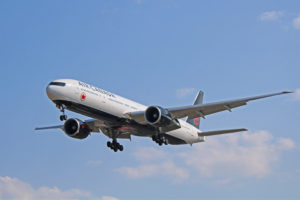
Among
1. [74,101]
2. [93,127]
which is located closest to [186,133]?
[93,127]

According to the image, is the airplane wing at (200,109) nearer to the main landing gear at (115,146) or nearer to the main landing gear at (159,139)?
the main landing gear at (159,139)

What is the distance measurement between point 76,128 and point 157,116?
8.47m

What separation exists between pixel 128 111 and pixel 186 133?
301 inches

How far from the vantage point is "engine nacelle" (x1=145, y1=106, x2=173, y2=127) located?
3772 cm

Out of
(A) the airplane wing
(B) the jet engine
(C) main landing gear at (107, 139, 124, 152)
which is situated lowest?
(C) main landing gear at (107, 139, 124, 152)

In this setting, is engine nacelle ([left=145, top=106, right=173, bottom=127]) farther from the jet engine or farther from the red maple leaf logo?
the red maple leaf logo

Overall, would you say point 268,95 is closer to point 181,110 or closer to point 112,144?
point 181,110

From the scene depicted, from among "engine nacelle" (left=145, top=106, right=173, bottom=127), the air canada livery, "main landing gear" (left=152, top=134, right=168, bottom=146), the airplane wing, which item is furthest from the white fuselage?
"main landing gear" (left=152, top=134, right=168, bottom=146)

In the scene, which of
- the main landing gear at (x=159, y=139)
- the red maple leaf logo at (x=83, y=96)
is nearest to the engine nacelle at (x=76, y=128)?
the main landing gear at (x=159, y=139)

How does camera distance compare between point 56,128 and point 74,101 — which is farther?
point 56,128

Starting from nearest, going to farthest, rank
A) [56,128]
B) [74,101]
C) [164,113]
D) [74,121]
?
[74,101] → [164,113] → [74,121] → [56,128]

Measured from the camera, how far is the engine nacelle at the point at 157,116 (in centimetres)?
3772

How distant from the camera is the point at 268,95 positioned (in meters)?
36.2

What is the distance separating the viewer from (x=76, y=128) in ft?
139
